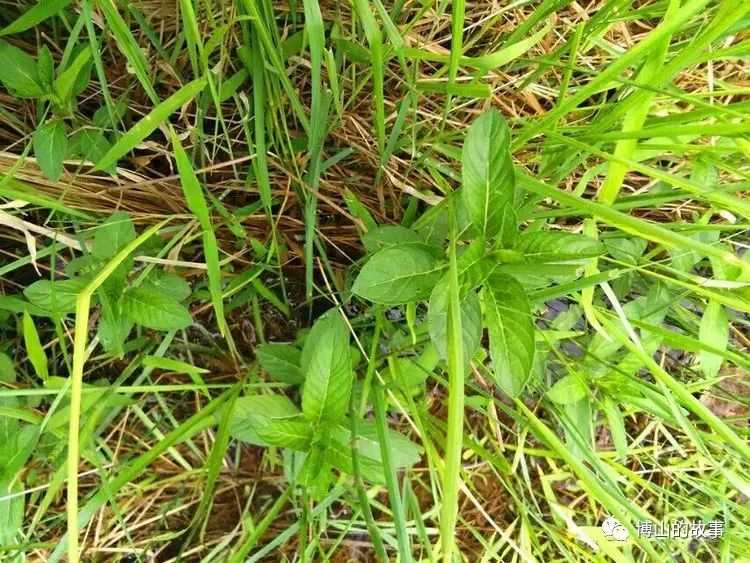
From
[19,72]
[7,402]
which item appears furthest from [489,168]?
[7,402]

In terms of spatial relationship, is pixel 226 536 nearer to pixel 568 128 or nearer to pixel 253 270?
pixel 253 270

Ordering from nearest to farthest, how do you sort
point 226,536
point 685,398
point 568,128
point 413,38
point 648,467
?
point 685,398 < point 568,128 < point 413,38 < point 226,536 < point 648,467

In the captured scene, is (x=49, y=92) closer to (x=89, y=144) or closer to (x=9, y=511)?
(x=89, y=144)

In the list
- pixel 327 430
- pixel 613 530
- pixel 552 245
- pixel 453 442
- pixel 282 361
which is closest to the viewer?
pixel 453 442

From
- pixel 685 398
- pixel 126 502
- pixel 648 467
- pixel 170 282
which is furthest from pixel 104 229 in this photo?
pixel 648 467

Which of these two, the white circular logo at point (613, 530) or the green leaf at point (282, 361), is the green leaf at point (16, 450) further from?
the white circular logo at point (613, 530)

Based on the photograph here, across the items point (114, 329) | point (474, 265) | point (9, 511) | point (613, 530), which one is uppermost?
point (474, 265)

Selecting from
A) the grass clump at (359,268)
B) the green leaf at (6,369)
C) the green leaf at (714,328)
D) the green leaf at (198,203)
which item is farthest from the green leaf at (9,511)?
the green leaf at (714,328)
